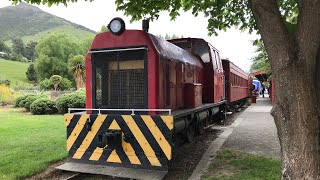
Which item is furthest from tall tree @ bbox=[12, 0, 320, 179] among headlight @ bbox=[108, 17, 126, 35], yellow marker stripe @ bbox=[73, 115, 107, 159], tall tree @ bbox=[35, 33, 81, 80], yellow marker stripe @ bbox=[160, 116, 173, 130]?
tall tree @ bbox=[35, 33, 81, 80]

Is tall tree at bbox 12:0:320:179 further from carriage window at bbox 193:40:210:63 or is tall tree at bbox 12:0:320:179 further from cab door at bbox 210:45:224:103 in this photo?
cab door at bbox 210:45:224:103

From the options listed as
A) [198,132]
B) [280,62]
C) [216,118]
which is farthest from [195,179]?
[216,118]

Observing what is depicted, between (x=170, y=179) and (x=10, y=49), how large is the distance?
13430 centimetres

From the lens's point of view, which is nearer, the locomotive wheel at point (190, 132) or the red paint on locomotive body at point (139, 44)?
the red paint on locomotive body at point (139, 44)

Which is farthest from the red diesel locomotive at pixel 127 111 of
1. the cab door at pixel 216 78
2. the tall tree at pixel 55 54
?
the tall tree at pixel 55 54

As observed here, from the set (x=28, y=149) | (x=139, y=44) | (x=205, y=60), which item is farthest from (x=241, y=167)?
(x=28, y=149)

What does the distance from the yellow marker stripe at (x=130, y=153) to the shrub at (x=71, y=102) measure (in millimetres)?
11287

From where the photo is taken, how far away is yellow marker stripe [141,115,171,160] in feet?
17.0

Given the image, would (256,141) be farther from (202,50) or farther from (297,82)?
(297,82)

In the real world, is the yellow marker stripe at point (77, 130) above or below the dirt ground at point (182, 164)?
above

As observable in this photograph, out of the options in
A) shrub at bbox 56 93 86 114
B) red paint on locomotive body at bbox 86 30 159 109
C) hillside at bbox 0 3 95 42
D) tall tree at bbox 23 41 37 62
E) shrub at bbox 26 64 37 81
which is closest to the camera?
red paint on locomotive body at bbox 86 30 159 109

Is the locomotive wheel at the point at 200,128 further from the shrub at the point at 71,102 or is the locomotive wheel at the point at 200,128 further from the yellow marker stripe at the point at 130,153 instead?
the shrub at the point at 71,102

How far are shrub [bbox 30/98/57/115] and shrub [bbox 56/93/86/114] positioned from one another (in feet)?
2.60

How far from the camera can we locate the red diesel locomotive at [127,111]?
17.2 feet
